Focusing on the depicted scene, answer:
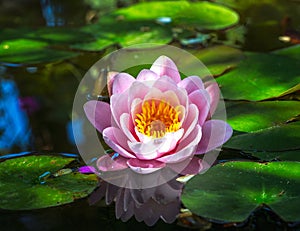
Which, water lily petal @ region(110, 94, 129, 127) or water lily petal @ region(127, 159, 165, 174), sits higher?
water lily petal @ region(110, 94, 129, 127)

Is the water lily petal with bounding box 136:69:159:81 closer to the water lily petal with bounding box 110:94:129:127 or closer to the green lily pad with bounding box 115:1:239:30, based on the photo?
the water lily petal with bounding box 110:94:129:127

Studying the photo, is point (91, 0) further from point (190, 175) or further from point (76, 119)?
point (190, 175)

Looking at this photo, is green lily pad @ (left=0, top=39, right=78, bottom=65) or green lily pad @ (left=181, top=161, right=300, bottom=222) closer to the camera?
green lily pad @ (left=181, top=161, right=300, bottom=222)

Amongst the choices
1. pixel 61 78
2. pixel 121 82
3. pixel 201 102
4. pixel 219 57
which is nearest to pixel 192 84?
pixel 201 102

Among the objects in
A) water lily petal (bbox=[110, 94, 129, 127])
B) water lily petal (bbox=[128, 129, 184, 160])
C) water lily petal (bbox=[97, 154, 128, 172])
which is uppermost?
water lily petal (bbox=[110, 94, 129, 127])

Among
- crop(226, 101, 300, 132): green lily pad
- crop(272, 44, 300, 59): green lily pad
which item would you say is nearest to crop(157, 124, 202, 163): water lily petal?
crop(226, 101, 300, 132): green lily pad

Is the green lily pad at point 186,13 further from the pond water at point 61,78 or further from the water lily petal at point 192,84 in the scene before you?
the water lily petal at point 192,84
